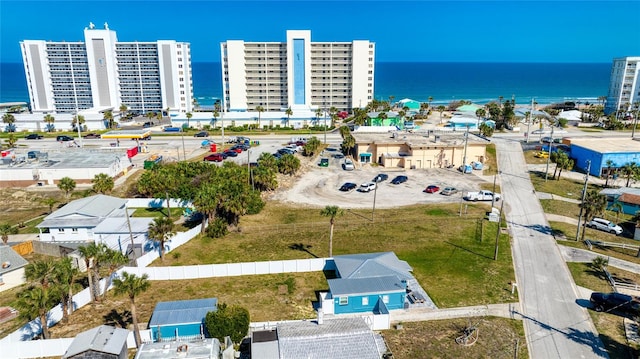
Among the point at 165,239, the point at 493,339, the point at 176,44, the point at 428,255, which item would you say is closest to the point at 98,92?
the point at 176,44

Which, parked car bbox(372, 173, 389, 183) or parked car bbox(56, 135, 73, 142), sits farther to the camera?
parked car bbox(56, 135, 73, 142)

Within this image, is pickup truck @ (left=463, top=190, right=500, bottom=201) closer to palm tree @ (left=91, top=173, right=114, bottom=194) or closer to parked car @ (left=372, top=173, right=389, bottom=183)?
parked car @ (left=372, top=173, right=389, bottom=183)

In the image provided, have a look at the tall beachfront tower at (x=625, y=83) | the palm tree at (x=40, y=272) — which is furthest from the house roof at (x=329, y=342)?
the tall beachfront tower at (x=625, y=83)

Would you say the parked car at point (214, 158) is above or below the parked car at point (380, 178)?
above

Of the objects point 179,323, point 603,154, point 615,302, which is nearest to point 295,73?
point 603,154

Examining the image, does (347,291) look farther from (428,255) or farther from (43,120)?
(43,120)

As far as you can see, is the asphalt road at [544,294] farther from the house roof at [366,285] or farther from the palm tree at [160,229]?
the palm tree at [160,229]

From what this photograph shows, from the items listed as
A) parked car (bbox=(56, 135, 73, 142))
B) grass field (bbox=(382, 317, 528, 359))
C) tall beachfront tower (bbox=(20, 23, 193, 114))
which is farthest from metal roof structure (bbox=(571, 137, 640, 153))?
tall beachfront tower (bbox=(20, 23, 193, 114))
